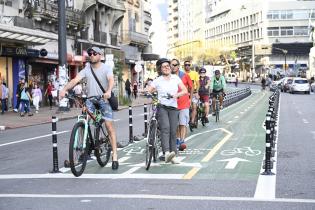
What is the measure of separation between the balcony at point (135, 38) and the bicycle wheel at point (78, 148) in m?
49.9

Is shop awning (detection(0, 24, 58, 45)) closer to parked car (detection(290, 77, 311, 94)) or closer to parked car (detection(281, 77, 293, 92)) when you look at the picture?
parked car (detection(290, 77, 311, 94))

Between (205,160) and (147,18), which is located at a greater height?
(147,18)

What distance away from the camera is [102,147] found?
415 inches

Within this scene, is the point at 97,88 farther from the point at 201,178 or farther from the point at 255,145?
the point at 255,145

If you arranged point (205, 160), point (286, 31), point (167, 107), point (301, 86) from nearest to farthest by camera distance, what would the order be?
point (167, 107) → point (205, 160) → point (301, 86) → point (286, 31)

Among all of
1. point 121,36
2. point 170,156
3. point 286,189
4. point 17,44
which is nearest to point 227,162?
point 170,156

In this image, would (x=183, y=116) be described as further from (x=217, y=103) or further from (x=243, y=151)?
(x=217, y=103)

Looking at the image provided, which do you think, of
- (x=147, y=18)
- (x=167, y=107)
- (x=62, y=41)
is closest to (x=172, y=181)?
(x=167, y=107)

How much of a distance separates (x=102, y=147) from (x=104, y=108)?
77 cm

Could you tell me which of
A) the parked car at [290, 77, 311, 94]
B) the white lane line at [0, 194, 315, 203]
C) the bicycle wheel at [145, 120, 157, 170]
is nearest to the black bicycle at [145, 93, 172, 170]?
the bicycle wheel at [145, 120, 157, 170]

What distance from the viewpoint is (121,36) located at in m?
58.4

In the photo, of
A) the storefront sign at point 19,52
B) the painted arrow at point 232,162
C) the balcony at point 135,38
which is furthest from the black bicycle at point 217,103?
the balcony at point 135,38

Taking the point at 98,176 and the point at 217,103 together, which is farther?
the point at 217,103

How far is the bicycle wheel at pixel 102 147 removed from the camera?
404 inches
